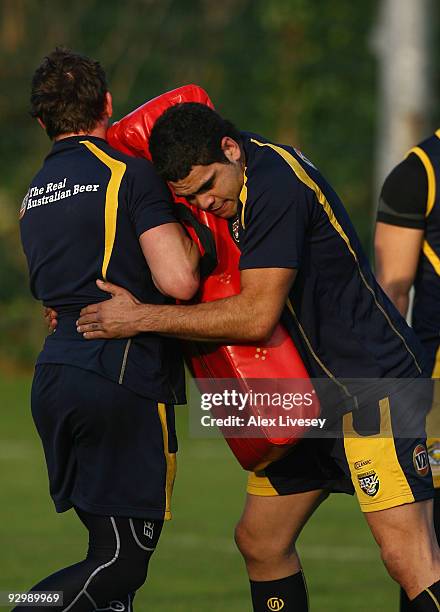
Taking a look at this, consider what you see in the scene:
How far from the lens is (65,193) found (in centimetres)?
518

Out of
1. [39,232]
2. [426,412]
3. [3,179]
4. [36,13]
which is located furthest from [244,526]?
[36,13]

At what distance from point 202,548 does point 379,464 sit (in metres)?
4.15

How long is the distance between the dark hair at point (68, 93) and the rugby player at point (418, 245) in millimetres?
1400

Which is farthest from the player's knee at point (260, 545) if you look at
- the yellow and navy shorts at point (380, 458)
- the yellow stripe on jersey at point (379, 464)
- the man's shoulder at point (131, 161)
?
the man's shoulder at point (131, 161)

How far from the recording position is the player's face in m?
5.14

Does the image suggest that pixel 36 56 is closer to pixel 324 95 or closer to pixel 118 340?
pixel 324 95

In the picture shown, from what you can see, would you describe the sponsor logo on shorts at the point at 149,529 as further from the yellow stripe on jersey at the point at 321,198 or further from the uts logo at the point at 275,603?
the yellow stripe on jersey at the point at 321,198

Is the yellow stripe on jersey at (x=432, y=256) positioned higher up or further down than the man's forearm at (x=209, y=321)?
further down

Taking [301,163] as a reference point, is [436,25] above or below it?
below

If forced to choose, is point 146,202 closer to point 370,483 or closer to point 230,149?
point 230,149

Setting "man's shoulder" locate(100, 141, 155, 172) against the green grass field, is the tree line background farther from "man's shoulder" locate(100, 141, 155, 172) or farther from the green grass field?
"man's shoulder" locate(100, 141, 155, 172)

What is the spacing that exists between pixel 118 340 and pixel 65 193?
58 centimetres

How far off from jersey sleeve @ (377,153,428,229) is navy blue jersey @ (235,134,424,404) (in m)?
0.63

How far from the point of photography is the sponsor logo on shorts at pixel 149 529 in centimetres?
519
